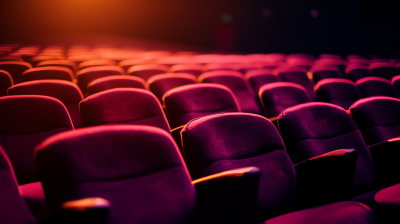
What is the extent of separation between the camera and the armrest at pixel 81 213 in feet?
2.01

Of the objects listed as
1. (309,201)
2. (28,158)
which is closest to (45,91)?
(28,158)

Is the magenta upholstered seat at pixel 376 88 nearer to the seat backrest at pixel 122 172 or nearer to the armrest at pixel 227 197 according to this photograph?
the armrest at pixel 227 197

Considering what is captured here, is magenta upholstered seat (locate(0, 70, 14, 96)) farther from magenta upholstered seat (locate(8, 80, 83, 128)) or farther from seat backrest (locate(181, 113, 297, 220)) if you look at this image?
seat backrest (locate(181, 113, 297, 220))

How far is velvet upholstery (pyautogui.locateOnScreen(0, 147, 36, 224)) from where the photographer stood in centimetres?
75

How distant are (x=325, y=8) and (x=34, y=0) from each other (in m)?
9.23

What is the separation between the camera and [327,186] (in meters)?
1.15

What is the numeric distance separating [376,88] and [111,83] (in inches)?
90.6

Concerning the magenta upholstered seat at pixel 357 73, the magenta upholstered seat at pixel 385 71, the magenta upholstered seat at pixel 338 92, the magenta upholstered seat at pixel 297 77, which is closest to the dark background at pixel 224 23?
the magenta upholstered seat at pixel 385 71

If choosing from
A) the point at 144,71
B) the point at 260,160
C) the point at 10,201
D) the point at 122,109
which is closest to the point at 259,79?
the point at 144,71

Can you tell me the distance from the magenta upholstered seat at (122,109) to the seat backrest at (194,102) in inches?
7.1

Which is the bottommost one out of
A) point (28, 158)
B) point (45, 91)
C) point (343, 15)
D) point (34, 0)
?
point (28, 158)

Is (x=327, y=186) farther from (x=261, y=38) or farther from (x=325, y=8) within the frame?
(x=261, y=38)

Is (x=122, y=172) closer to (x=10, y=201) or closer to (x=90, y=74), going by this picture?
(x=10, y=201)

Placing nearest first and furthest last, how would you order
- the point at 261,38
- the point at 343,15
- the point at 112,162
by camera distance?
the point at 112,162
the point at 343,15
the point at 261,38
